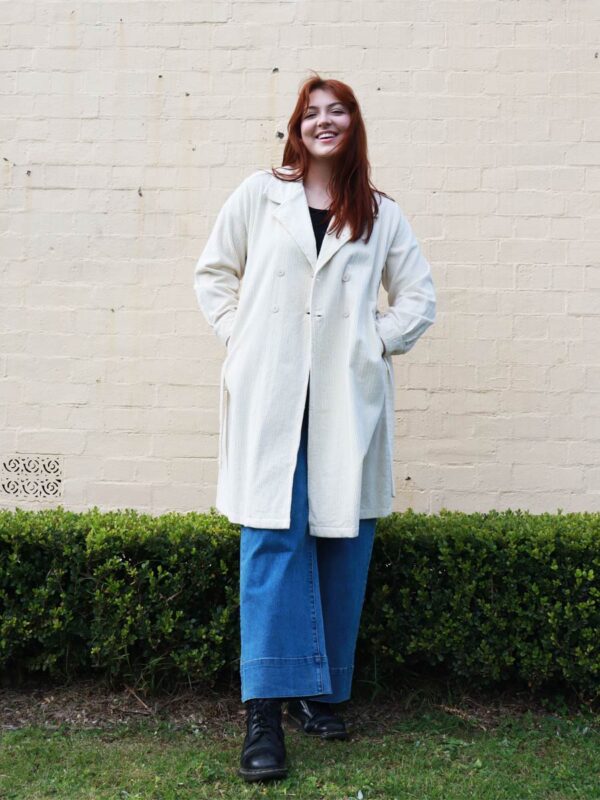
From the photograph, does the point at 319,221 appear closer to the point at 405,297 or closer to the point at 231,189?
the point at 405,297

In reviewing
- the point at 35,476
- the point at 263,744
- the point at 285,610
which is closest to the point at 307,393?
the point at 285,610

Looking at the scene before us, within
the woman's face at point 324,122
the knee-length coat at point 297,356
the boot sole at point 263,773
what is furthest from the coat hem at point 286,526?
the woman's face at point 324,122

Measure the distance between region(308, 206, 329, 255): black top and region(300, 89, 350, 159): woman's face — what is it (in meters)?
0.20

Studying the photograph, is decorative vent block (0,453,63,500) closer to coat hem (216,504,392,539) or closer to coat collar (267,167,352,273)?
coat hem (216,504,392,539)

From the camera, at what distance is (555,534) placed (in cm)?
367

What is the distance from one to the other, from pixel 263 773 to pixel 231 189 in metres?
2.68

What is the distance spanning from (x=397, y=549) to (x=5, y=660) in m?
1.60

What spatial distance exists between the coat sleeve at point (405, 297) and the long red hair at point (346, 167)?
184 millimetres

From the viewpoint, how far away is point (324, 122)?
11.0 feet

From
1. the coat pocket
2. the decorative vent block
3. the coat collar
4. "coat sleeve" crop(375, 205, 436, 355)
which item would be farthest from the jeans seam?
the decorative vent block

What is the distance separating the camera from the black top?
3.34 meters

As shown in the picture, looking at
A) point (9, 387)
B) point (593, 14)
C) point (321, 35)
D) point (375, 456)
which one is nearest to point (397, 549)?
point (375, 456)

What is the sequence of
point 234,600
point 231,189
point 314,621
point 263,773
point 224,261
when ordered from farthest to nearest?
point 231,189 → point 234,600 → point 224,261 → point 314,621 → point 263,773

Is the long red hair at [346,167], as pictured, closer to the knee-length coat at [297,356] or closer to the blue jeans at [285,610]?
the knee-length coat at [297,356]
